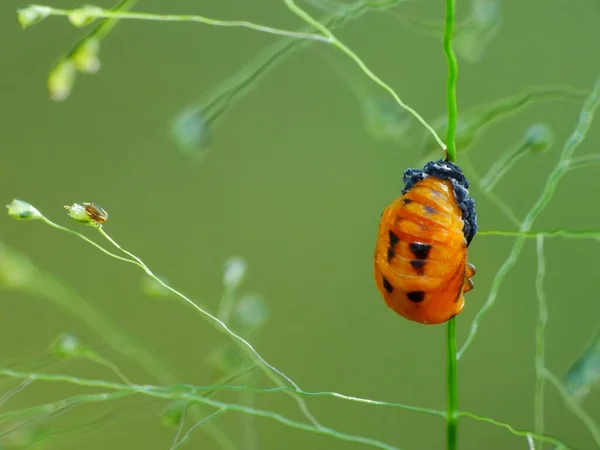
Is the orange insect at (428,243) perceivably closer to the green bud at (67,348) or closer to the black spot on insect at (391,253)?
the black spot on insect at (391,253)

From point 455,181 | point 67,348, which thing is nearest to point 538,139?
point 455,181

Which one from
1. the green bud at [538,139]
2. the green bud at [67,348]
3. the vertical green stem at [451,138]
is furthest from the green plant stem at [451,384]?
the green bud at [67,348]

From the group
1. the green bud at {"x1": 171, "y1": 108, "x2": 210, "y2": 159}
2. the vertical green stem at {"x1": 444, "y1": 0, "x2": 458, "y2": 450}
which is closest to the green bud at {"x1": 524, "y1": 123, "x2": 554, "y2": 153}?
the vertical green stem at {"x1": 444, "y1": 0, "x2": 458, "y2": 450}

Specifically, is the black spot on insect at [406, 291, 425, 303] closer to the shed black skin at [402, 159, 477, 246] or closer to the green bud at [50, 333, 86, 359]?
the shed black skin at [402, 159, 477, 246]

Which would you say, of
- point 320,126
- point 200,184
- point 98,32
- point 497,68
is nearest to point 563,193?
point 497,68

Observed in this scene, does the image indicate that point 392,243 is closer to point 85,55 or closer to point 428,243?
point 428,243
